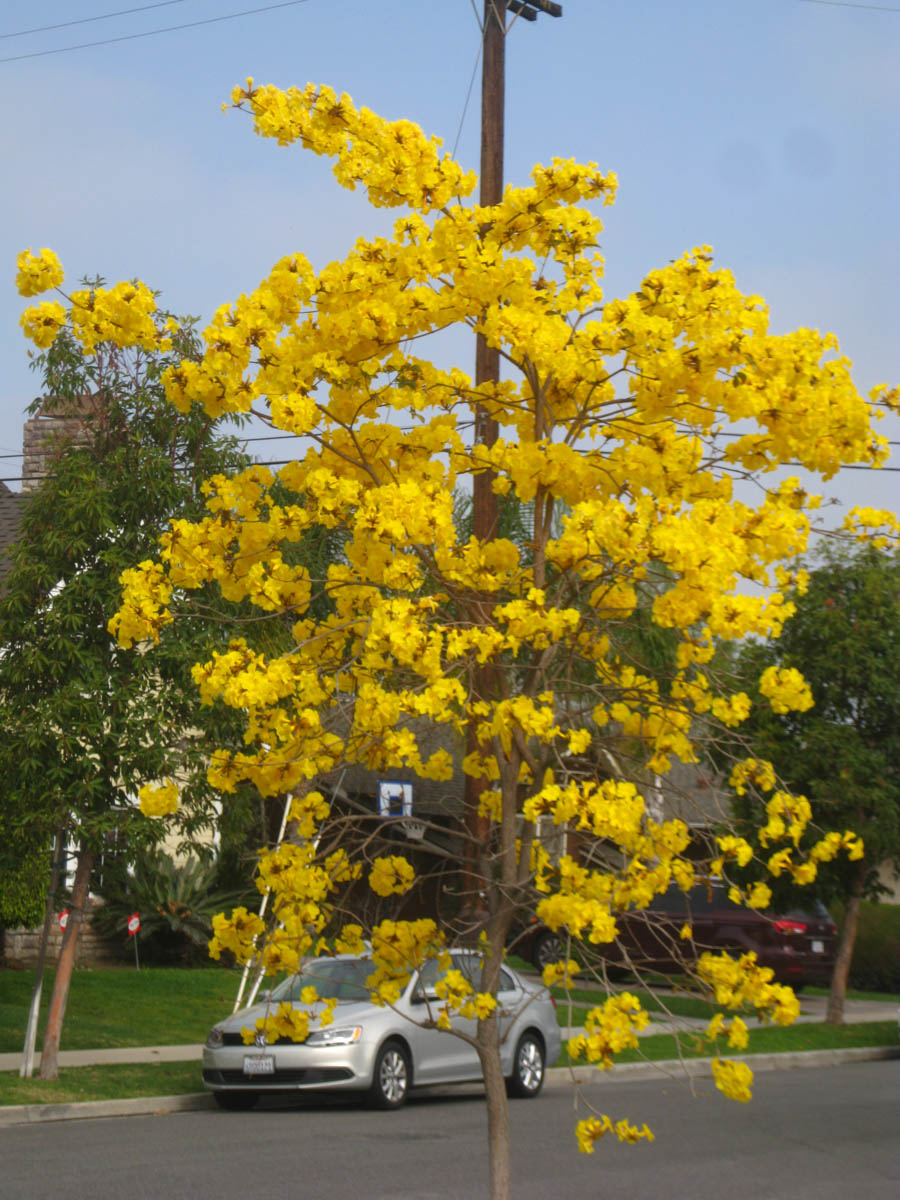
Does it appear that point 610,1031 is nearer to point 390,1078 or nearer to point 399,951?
point 399,951

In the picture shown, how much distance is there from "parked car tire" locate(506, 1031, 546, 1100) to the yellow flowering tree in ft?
31.1

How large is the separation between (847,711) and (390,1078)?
9029mm

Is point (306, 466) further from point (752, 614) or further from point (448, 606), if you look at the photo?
point (752, 614)

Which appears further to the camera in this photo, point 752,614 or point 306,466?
point 306,466

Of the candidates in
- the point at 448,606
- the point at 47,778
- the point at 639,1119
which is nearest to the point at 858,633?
the point at 639,1119

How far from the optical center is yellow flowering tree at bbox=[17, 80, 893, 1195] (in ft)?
15.2

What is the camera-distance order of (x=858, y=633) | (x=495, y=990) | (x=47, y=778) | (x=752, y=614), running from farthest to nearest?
1. (x=858, y=633)
2. (x=47, y=778)
3. (x=495, y=990)
4. (x=752, y=614)

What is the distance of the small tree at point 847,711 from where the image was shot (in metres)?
18.8

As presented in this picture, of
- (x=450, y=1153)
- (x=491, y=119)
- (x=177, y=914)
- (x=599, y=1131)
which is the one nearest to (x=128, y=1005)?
(x=177, y=914)

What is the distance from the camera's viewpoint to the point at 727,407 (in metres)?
5.10

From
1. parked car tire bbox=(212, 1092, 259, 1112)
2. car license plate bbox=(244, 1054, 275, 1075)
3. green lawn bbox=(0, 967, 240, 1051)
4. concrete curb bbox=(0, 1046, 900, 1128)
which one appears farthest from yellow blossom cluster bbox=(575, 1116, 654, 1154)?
green lawn bbox=(0, 967, 240, 1051)

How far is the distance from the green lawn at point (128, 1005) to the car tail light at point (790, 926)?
808 cm

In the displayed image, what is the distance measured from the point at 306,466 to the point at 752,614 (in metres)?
2.03

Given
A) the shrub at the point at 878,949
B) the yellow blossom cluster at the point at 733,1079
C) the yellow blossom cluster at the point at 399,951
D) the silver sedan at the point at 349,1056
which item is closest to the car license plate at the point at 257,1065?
the silver sedan at the point at 349,1056
